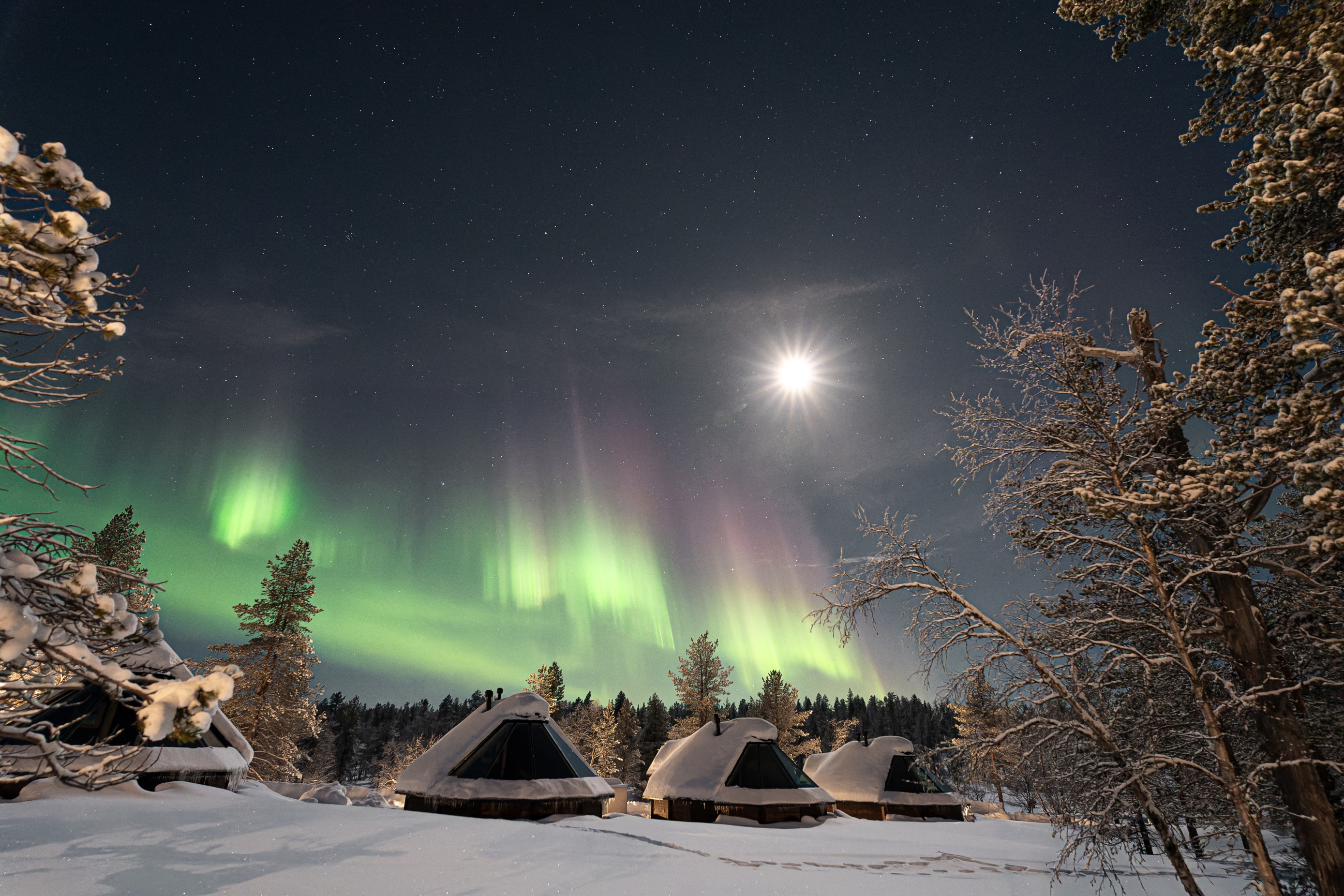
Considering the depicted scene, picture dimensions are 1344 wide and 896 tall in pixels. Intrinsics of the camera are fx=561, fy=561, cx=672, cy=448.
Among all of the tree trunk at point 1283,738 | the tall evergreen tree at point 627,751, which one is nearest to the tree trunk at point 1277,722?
the tree trunk at point 1283,738

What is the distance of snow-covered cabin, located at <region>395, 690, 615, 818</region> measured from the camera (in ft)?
44.1

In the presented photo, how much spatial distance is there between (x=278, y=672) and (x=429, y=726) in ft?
263

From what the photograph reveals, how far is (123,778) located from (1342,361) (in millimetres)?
10969

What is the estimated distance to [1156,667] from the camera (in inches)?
267

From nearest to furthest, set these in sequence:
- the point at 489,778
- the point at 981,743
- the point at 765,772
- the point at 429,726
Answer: the point at 981,743
the point at 489,778
the point at 765,772
the point at 429,726

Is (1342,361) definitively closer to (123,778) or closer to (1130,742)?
(1130,742)

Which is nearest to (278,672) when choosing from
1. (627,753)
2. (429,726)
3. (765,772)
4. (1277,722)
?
(765,772)

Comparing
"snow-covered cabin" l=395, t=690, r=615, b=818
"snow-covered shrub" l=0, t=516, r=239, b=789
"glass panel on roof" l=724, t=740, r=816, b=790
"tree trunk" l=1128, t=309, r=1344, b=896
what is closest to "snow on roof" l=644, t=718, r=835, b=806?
"glass panel on roof" l=724, t=740, r=816, b=790

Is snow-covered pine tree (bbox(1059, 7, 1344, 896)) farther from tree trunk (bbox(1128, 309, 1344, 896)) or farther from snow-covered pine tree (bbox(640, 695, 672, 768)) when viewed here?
snow-covered pine tree (bbox(640, 695, 672, 768))

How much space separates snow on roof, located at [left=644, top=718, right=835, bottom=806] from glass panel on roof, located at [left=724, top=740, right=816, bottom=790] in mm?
136

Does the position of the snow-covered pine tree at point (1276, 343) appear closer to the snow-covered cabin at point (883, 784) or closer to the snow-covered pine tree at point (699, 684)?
the snow-covered cabin at point (883, 784)

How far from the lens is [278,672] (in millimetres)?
24750

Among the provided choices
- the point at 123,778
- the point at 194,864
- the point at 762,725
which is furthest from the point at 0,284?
the point at 762,725

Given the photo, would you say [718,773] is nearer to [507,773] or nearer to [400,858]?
[507,773]
